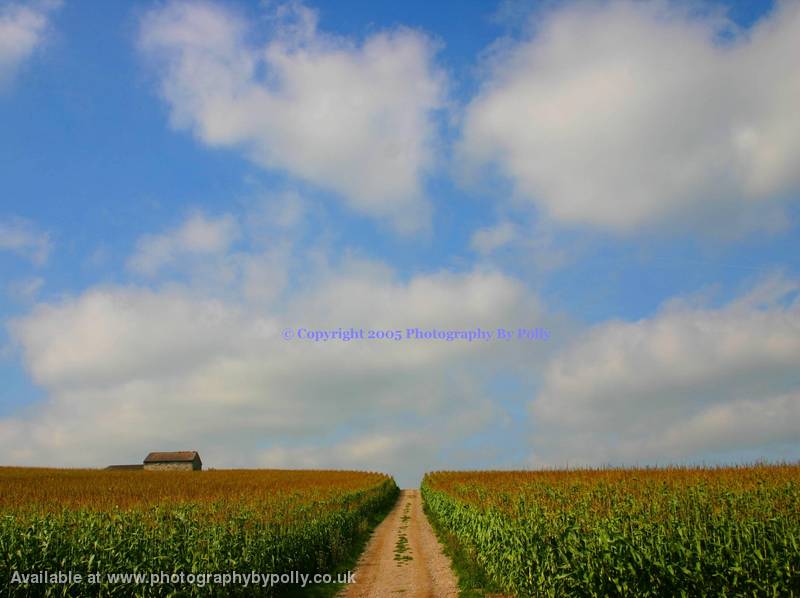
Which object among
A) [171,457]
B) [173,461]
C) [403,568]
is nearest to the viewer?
[403,568]

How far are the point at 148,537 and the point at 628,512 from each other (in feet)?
45.2

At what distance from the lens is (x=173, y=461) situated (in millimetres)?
100312

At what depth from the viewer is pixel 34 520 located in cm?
1895

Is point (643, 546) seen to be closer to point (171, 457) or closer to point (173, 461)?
point (173, 461)

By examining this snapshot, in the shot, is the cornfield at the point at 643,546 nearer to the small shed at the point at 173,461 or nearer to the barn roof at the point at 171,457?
the small shed at the point at 173,461

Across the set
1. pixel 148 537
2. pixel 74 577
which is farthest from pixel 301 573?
pixel 74 577

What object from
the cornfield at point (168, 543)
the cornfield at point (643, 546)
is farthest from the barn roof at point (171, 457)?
the cornfield at point (643, 546)

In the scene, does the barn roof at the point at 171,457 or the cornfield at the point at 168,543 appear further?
the barn roof at the point at 171,457

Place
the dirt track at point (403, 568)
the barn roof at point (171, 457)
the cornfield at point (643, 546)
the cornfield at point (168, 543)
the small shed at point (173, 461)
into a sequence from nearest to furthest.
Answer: the cornfield at point (643, 546)
the cornfield at point (168, 543)
the dirt track at point (403, 568)
the small shed at point (173, 461)
the barn roof at point (171, 457)

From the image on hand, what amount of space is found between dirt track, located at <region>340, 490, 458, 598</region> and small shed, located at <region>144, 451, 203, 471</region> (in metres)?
77.2

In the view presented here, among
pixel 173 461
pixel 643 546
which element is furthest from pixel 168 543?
pixel 173 461

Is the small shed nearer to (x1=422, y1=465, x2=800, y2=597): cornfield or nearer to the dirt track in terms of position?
the dirt track

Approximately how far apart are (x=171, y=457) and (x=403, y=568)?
91427 mm

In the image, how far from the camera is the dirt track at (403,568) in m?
18.5
